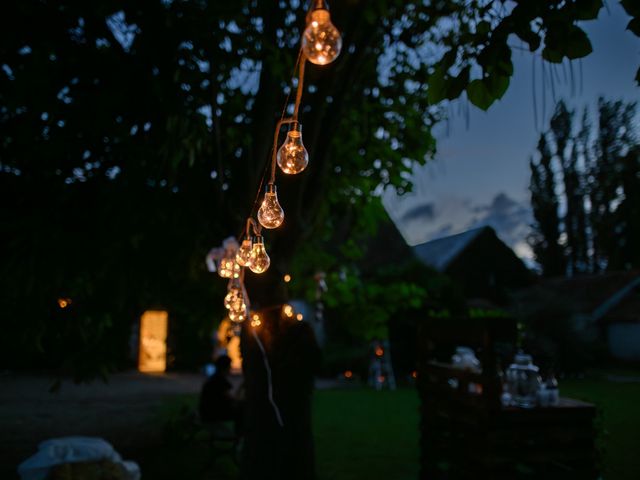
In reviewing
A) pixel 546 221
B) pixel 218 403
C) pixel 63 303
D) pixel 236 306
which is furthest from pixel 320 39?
pixel 546 221

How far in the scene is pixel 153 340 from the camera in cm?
2062

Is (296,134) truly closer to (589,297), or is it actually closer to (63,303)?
(63,303)

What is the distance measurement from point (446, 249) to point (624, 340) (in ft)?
30.3

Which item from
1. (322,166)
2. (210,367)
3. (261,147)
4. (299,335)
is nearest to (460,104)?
(322,166)

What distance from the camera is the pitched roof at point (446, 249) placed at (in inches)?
1033

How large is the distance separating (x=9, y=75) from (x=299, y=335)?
3635mm

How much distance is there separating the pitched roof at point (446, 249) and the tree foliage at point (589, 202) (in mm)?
9672

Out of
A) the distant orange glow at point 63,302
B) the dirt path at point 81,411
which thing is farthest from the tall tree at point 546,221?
the distant orange glow at point 63,302

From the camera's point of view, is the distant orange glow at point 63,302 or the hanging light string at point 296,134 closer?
the hanging light string at point 296,134

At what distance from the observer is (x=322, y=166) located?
559 cm

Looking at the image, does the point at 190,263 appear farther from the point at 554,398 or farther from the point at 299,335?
the point at 554,398

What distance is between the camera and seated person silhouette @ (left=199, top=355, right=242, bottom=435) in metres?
6.80

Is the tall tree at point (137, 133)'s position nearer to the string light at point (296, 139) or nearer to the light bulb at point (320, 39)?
the string light at point (296, 139)

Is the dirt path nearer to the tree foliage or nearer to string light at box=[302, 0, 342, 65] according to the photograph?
string light at box=[302, 0, 342, 65]
